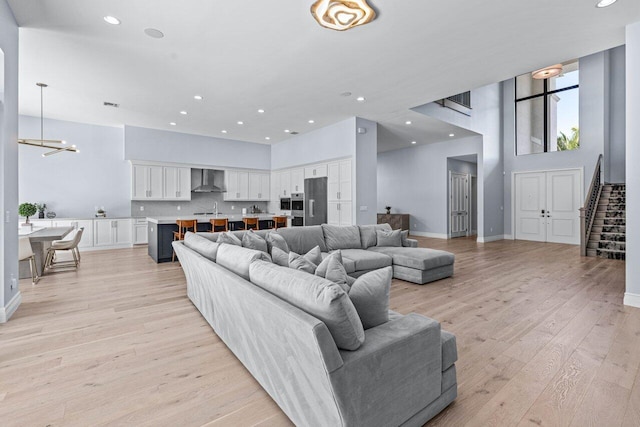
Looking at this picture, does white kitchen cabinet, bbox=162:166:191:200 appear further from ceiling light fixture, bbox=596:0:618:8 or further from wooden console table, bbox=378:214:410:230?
ceiling light fixture, bbox=596:0:618:8

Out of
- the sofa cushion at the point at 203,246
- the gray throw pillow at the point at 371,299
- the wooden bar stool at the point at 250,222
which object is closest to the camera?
the gray throw pillow at the point at 371,299

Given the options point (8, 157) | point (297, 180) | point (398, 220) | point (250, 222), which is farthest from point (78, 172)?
point (398, 220)

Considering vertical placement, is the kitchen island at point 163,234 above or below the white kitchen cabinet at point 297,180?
below

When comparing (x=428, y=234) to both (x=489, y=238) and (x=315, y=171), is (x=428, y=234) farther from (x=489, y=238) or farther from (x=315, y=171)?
(x=315, y=171)

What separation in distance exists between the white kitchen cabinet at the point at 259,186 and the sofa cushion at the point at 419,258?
6080 millimetres

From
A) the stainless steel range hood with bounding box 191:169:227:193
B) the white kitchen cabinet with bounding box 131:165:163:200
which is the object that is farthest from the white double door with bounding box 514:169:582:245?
the white kitchen cabinet with bounding box 131:165:163:200

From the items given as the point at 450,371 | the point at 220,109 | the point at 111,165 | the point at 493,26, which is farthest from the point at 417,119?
the point at 111,165

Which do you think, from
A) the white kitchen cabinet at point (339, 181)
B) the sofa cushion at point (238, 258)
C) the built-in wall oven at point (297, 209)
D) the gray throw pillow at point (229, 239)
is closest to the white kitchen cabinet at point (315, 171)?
the white kitchen cabinet at point (339, 181)

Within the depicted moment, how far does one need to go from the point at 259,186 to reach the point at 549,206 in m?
8.67

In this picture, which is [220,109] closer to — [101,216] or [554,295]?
[101,216]

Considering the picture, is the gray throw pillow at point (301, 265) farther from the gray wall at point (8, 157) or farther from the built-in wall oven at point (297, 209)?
the built-in wall oven at point (297, 209)

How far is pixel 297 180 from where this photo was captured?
9.02 metres

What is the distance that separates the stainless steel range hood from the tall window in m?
9.32

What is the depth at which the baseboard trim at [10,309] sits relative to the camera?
304cm
